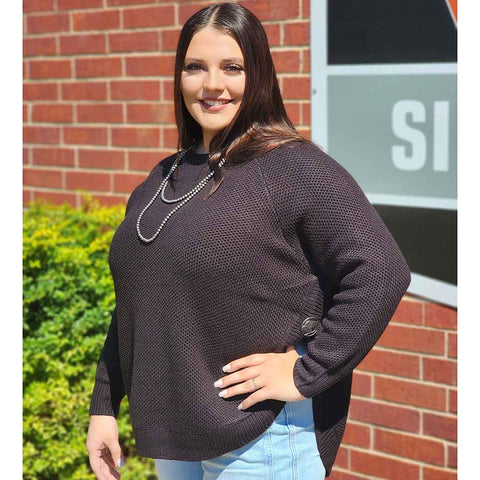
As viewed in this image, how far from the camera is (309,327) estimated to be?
80.7 inches

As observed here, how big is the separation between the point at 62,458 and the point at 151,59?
2.02 metres

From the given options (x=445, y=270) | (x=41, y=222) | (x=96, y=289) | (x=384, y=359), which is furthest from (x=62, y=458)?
(x=445, y=270)

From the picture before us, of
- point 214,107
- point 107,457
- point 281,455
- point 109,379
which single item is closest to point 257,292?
point 281,455

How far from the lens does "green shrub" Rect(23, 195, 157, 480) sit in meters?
3.67

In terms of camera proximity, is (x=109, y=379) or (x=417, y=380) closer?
(x=109, y=379)

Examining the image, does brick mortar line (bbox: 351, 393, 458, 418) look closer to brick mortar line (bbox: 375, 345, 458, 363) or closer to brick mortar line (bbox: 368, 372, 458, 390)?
brick mortar line (bbox: 368, 372, 458, 390)

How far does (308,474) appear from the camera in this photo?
2.07 meters

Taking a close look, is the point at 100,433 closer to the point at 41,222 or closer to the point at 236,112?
the point at 236,112

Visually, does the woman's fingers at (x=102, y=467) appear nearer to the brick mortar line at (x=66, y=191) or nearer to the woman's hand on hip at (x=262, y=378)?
the woman's hand on hip at (x=262, y=378)

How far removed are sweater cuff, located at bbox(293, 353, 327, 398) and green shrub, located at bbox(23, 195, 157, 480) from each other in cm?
193

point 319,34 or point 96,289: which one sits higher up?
point 319,34

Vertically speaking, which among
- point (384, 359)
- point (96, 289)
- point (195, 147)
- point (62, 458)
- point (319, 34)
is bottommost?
point (62, 458)

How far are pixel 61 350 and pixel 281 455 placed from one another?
1988 mm

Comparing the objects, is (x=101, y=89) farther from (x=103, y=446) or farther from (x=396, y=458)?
(x=103, y=446)
